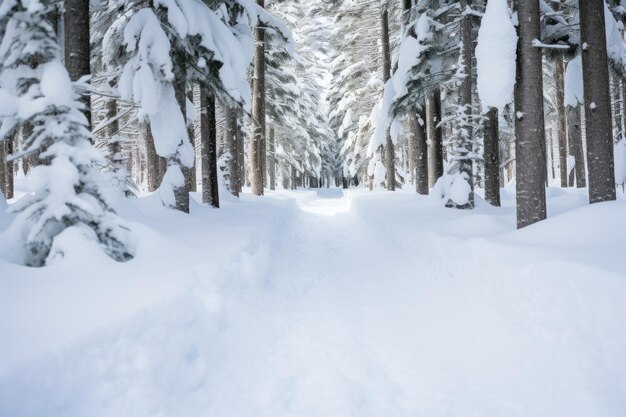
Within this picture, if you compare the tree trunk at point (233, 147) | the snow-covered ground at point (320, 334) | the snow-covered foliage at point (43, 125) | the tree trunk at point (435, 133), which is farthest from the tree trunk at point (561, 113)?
the snow-covered foliage at point (43, 125)

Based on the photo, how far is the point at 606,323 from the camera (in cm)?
318

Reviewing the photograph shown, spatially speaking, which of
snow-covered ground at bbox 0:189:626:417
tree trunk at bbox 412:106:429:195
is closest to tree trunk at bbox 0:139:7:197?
snow-covered ground at bbox 0:189:626:417

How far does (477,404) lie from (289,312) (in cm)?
277

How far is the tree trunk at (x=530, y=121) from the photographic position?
20.2ft

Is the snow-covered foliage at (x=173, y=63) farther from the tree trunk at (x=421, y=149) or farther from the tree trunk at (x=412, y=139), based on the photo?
the tree trunk at (x=412, y=139)

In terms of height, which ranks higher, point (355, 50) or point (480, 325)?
point (355, 50)

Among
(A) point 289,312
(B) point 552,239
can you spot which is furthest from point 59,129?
(B) point 552,239

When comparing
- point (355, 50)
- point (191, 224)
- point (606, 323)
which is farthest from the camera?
point (355, 50)

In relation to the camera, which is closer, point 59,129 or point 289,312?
point 59,129

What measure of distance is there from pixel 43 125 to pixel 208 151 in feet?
23.4

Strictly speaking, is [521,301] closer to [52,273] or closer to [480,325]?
[480,325]

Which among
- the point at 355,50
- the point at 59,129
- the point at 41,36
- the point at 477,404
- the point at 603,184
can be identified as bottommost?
the point at 477,404

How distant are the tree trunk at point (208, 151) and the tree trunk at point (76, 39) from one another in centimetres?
476

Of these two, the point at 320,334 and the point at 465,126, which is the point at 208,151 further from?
the point at 320,334
